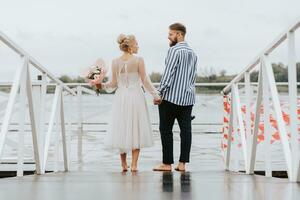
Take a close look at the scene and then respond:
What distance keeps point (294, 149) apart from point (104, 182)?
1.25m

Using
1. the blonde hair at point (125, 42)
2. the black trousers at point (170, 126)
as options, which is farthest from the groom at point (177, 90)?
the blonde hair at point (125, 42)

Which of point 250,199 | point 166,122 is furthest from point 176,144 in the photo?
point 250,199

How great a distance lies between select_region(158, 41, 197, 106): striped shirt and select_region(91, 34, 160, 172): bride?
0.26m

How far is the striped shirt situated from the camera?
6254 millimetres

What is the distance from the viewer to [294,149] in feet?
13.6

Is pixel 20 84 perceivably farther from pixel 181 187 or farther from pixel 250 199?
pixel 250 199

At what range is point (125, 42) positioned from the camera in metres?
6.48

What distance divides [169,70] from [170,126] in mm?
566

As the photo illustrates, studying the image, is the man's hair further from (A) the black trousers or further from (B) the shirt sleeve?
(A) the black trousers

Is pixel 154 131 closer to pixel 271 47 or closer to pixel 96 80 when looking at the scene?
pixel 96 80

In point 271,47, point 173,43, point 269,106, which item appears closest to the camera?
point 271,47

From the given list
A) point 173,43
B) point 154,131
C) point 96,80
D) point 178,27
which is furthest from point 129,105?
point 154,131

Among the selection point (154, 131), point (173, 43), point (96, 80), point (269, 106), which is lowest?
point (154, 131)

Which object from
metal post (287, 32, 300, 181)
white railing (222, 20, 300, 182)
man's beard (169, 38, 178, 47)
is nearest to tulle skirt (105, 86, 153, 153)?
man's beard (169, 38, 178, 47)
